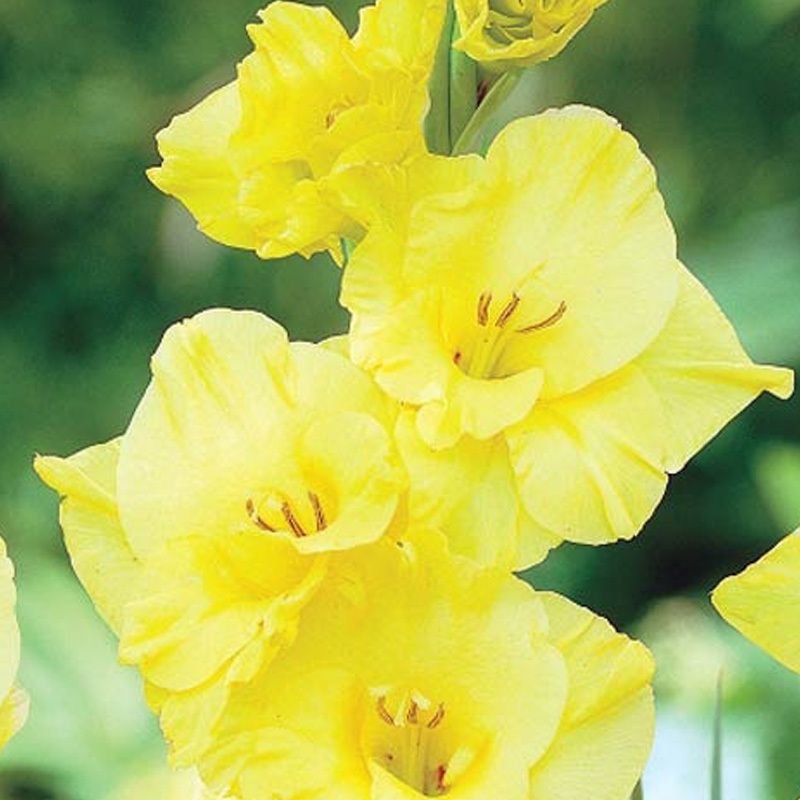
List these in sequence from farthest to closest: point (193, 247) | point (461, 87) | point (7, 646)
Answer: point (193, 247) < point (461, 87) < point (7, 646)

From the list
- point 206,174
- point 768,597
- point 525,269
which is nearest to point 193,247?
point 206,174

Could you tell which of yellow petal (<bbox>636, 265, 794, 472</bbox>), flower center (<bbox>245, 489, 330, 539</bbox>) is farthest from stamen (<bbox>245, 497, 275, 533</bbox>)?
yellow petal (<bbox>636, 265, 794, 472</bbox>)

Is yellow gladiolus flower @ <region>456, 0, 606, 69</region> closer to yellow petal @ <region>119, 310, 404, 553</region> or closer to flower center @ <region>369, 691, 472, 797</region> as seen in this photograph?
yellow petal @ <region>119, 310, 404, 553</region>

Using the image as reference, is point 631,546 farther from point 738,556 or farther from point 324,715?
point 324,715

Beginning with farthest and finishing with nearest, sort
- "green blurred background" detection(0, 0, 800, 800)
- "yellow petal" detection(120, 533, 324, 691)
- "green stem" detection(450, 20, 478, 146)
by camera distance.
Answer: "green blurred background" detection(0, 0, 800, 800) → "green stem" detection(450, 20, 478, 146) → "yellow petal" detection(120, 533, 324, 691)

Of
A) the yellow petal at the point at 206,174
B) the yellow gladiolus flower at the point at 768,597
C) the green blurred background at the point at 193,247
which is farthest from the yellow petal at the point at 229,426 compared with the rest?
the green blurred background at the point at 193,247

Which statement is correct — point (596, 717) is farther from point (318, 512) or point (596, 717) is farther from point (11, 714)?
point (11, 714)
